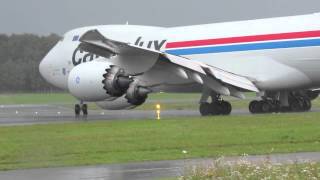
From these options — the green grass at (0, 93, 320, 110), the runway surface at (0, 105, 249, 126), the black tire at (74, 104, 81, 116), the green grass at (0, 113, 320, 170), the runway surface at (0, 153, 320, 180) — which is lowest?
the runway surface at (0, 153, 320, 180)

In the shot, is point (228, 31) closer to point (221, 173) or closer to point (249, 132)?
point (249, 132)

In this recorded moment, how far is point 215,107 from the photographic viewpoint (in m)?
31.8

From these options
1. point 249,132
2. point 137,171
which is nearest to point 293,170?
point 137,171

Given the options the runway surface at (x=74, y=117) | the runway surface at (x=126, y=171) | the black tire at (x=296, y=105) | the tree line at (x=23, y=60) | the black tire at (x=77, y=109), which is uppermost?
the tree line at (x=23, y=60)

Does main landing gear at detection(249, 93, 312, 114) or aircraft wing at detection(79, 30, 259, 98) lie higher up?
aircraft wing at detection(79, 30, 259, 98)

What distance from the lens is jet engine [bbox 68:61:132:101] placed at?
28.7m

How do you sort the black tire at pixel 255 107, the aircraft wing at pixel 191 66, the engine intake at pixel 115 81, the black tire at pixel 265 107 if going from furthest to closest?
1. the black tire at pixel 255 107
2. the black tire at pixel 265 107
3. the aircraft wing at pixel 191 66
4. the engine intake at pixel 115 81

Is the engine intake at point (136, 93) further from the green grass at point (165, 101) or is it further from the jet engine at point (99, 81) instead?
the green grass at point (165, 101)

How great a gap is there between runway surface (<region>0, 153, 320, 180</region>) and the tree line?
10414cm

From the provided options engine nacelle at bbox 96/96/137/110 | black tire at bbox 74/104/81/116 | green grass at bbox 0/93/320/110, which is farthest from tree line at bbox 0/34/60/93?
engine nacelle at bbox 96/96/137/110

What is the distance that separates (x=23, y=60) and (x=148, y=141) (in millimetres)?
124859

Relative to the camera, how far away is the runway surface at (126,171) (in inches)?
517

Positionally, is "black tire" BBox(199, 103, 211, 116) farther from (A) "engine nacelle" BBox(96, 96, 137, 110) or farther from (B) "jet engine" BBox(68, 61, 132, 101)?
(B) "jet engine" BBox(68, 61, 132, 101)

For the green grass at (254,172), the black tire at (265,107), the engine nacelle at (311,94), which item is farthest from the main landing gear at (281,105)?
the green grass at (254,172)
